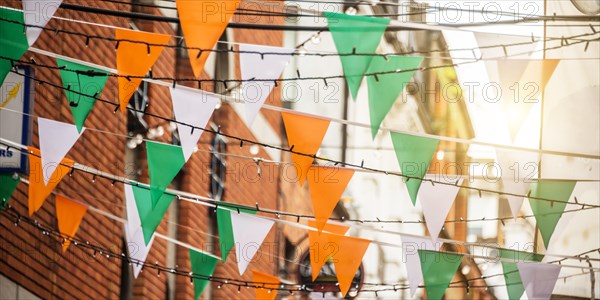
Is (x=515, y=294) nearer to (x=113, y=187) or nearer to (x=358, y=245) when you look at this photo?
(x=358, y=245)

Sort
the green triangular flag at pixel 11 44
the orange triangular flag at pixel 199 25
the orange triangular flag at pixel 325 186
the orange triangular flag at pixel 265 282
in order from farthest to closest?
the orange triangular flag at pixel 265 282
the orange triangular flag at pixel 325 186
the green triangular flag at pixel 11 44
the orange triangular flag at pixel 199 25

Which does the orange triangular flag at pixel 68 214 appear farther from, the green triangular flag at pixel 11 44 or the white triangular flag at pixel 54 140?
the green triangular flag at pixel 11 44

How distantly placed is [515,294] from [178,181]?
689 cm

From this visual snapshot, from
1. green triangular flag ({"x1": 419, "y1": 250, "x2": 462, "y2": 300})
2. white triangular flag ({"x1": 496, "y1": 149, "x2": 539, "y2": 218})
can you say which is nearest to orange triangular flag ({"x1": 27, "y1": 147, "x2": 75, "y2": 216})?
green triangular flag ({"x1": 419, "y1": 250, "x2": 462, "y2": 300})

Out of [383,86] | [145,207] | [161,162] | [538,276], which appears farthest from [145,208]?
[538,276]

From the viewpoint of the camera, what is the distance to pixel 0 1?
1251 cm

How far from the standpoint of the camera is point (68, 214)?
12.6m

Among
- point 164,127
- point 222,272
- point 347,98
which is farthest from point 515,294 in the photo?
point 347,98

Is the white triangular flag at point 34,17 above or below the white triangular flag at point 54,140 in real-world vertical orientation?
above

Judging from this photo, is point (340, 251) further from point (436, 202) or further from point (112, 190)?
point (112, 190)

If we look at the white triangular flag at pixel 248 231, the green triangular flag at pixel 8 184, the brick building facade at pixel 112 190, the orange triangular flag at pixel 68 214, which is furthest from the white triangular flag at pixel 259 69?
the brick building facade at pixel 112 190

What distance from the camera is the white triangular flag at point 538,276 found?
1270cm

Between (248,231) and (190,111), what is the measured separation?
66.5 inches

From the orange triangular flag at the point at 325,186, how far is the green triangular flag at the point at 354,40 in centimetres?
142
